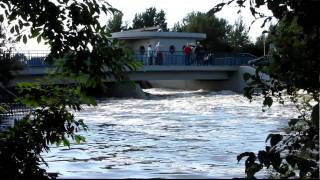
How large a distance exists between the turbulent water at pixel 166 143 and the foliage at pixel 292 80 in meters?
6.35

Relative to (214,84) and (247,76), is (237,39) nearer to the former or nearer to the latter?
(214,84)

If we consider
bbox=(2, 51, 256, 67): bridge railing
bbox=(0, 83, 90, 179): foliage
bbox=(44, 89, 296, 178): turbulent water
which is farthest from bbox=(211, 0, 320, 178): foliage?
bbox=(2, 51, 256, 67): bridge railing

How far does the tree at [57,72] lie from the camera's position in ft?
12.6

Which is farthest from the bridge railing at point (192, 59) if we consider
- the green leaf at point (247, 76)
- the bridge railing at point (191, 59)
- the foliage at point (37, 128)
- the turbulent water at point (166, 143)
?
the green leaf at point (247, 76)

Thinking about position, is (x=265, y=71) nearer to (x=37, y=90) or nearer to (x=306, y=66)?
(x=306, y=66)

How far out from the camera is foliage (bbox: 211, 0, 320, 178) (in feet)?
8.02

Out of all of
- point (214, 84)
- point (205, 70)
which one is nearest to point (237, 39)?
point (214, 84)

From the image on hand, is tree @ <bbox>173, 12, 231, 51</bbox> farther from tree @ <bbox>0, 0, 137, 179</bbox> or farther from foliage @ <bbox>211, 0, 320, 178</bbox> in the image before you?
foliage @ <bbox>211, 0, 320, 178</bbox>

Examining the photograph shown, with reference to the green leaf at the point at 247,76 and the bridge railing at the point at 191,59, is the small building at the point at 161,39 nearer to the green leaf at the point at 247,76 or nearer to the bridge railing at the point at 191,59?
the bridge railing at the point at 191,59

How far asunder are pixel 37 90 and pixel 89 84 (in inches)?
21.0

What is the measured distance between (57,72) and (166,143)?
490 inches

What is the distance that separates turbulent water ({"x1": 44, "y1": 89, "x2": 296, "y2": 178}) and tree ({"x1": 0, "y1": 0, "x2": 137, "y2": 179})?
15.5 feet

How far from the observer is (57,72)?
410 cm

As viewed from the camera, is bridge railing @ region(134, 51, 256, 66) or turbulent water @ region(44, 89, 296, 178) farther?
bridge railing @ region(134, 51, 256, 66)
